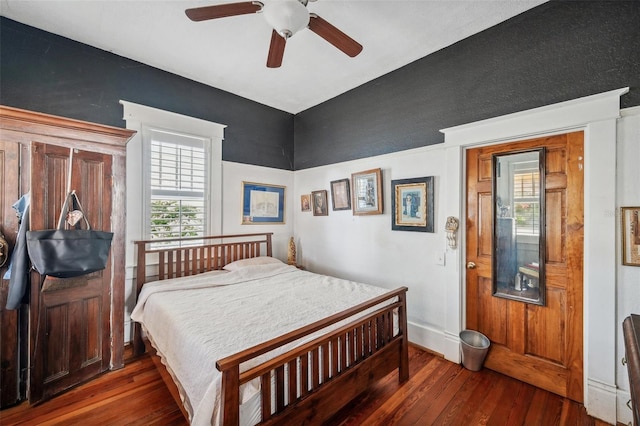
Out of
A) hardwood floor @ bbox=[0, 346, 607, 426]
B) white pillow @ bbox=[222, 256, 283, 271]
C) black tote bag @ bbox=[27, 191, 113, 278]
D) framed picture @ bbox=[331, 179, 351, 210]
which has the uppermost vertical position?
framed picture @ bbox=[331, 179, 351, 210]

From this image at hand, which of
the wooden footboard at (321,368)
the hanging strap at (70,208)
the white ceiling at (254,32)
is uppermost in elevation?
the white ceiling at (254,32)

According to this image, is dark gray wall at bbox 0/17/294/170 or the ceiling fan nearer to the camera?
the ceiling fan

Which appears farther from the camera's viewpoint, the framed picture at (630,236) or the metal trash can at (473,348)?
the metal trash can at (473,348)

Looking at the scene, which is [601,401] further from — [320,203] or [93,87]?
[93,87]

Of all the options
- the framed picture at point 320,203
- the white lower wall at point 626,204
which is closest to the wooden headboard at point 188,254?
the framed picture at point 320,203

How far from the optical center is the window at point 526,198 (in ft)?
7.47

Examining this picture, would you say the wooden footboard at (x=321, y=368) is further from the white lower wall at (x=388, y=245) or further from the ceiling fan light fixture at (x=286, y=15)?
the ceiling fan light fixture at (x=286, y=15)

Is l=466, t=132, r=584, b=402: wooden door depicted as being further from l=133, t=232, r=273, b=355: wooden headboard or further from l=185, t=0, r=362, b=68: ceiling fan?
l=133, t=232, r=273, b=355: wooden headboard

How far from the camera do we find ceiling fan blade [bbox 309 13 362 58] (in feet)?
5.90

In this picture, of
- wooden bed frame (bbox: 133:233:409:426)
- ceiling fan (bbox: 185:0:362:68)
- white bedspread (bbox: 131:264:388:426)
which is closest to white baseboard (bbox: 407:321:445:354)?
wooden bed frame (bbox: 133:233:409:426)

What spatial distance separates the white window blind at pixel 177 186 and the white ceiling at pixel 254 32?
2.85ft

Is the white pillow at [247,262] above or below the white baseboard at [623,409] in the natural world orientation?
above

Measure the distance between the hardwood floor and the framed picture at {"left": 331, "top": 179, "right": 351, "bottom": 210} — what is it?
2.07m

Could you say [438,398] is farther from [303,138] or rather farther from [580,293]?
[303,138]
